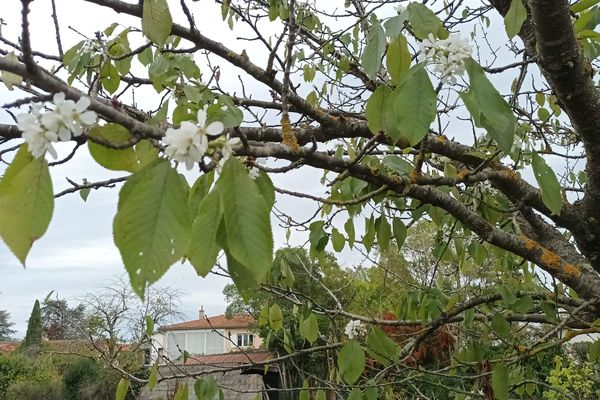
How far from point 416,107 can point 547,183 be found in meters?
0.55

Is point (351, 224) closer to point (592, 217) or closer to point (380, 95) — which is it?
point (592, 217)

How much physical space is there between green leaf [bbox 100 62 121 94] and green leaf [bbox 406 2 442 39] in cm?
90

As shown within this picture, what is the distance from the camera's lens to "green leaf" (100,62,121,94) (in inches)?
59.4

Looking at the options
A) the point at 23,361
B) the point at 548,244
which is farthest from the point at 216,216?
the point at 23,361

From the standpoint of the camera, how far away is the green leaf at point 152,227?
0.51 m

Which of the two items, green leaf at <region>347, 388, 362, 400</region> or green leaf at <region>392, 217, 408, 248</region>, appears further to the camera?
green leaf at <region>392, 217, 408, 248</region>

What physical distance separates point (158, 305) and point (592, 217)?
929cm

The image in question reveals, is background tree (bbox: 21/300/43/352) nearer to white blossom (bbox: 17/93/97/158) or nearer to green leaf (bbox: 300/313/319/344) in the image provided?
green leaf (bbox: 300/313/319/344)

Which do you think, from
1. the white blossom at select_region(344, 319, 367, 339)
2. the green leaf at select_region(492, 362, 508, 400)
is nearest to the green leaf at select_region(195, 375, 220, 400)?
the white blossom at select_region(344, 319, 367, 339)

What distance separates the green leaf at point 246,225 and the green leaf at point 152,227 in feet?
0.15

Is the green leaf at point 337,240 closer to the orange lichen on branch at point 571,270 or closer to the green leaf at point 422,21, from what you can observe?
the orange lichen on branch at point 571,270

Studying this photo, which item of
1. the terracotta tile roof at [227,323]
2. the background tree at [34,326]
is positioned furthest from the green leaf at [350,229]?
the background tree at [34,326]

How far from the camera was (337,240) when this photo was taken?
1.98m

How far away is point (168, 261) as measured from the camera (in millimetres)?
516
